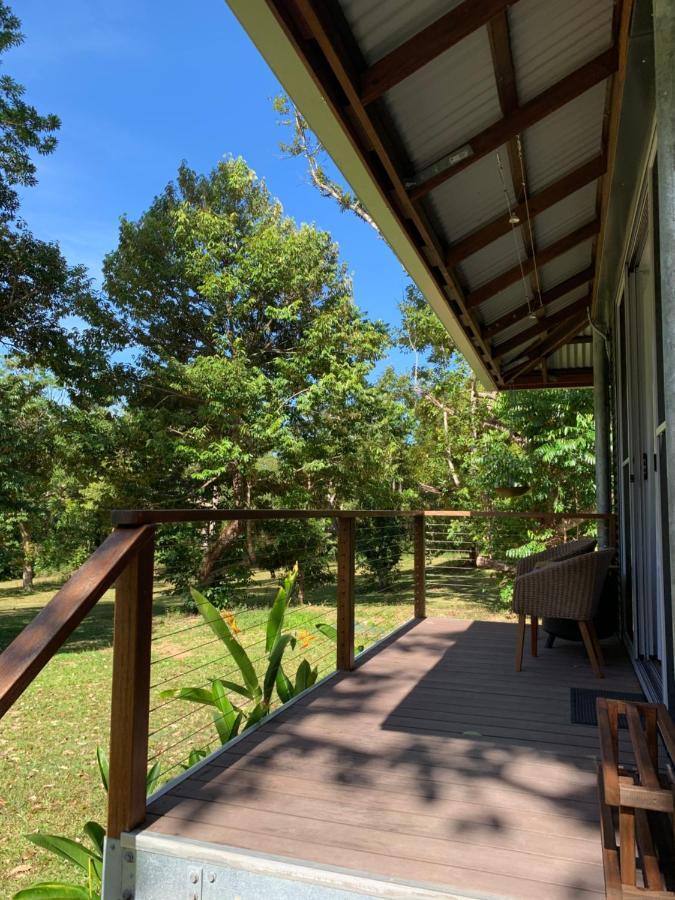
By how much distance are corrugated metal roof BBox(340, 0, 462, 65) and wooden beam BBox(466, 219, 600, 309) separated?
2.69 m

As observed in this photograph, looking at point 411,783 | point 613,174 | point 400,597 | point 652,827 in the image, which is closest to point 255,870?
point 411,783

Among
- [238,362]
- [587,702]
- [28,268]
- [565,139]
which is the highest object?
[28,268]

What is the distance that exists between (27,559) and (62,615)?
65.9ft

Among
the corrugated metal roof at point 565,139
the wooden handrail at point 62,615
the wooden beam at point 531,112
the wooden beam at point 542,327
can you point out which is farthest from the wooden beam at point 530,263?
the wooden handrail at point 62,615

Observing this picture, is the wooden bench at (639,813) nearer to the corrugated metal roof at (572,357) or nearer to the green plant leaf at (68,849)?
the green plant leaf at (68,849)

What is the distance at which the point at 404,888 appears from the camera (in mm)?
1812

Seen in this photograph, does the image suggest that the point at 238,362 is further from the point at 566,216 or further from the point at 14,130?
the point at 566,216

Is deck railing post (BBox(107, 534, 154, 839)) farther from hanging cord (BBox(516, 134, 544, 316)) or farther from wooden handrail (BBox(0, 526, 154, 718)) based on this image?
hanging cord (BBox(516, 134, 544, 316))

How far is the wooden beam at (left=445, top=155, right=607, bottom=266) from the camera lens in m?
3.87

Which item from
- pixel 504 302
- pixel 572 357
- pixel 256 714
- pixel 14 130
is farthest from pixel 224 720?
pixel 14 130

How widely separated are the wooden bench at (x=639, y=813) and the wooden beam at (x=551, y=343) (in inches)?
204

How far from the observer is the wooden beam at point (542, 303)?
5703mm

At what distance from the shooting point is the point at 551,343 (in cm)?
729

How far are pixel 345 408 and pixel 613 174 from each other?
1092cm
